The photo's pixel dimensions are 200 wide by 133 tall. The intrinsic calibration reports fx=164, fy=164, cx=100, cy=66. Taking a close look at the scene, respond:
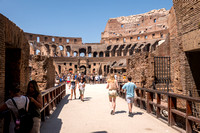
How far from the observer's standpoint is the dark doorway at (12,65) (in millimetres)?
5793

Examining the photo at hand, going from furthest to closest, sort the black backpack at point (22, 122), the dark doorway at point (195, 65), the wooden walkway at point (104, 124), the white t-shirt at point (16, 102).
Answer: the dark doorway at point (195, 65) < the wooden walkway at point (104, 124) < the white t-shirt at point (16, 102) < the black backpack at point (22, 122)

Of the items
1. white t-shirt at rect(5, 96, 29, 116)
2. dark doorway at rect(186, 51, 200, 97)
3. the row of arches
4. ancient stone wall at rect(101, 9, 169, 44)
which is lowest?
white t-shirt at rect(5, 96, 29, 116)

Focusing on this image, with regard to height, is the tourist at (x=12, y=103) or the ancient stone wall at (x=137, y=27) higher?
the ancient stone wall at (x=137, y=27)

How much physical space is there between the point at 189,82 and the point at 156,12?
1997 inches

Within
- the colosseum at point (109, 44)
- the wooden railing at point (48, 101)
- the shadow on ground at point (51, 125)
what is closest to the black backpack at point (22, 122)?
the shadow on ground at point (51, 125)

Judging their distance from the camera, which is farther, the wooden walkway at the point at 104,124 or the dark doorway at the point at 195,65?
the dark doorway at the point at 195,65

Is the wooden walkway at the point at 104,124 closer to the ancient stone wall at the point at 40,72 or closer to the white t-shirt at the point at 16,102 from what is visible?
the white t-shirt at the point at 16,102

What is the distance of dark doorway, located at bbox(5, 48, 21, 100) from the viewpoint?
5.79 metres

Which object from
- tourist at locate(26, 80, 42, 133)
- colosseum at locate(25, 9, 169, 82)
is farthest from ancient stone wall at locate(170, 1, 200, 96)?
colosseum at locate(25, 9, 169, 82)

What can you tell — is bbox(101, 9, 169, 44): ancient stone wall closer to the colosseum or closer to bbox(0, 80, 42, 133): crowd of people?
the colosseum

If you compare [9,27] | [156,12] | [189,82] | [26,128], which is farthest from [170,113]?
[156,12]

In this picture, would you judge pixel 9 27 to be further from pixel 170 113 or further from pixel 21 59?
pixel 170 113

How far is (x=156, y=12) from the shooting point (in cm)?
5184

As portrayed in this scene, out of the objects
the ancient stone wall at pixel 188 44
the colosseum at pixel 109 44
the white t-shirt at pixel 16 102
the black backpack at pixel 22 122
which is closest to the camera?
the black backpack at pixel 22 122
